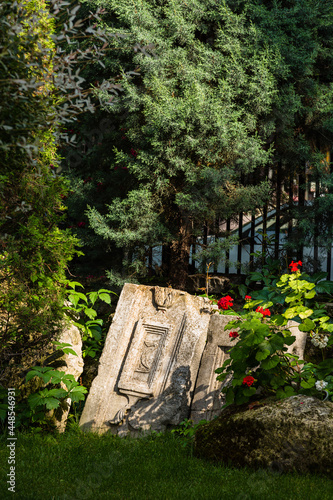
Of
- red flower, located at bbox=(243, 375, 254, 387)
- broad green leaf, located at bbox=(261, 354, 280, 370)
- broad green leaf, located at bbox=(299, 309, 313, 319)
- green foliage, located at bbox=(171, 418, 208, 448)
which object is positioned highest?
broad green leaf, located at bbox=(299, 309, 313, 319)

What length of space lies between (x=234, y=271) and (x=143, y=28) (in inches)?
124

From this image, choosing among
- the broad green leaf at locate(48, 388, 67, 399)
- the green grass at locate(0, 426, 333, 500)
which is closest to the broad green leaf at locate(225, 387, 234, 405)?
the green grass at locate(0, 426, 333, 500)

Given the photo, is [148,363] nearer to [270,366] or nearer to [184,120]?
[270,366]

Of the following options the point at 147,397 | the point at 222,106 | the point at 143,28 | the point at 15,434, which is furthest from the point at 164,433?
the point at 143,28

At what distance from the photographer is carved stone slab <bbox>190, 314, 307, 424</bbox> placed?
163 inches

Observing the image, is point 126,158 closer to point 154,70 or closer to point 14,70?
point 154,70

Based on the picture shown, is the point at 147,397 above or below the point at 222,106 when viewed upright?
below

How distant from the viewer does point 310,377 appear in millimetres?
3641

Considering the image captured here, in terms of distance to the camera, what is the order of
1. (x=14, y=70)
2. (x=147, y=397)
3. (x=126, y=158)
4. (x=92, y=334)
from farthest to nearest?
(x=126, y=158) < (x=92, y=334) < (x=147, y=397) < (x=14, y=70)

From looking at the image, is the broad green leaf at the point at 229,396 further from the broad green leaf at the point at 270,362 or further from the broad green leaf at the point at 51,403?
the broad green leaf at the point at 51,403

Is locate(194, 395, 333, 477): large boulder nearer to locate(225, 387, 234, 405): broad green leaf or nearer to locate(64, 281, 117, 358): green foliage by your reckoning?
locate(225, 387, 234, 405): broad green leaf

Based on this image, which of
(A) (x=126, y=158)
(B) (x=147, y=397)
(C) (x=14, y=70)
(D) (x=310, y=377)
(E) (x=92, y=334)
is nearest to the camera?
(C) (x=14, y=70)

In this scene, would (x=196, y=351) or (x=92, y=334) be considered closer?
(x=196, y=351)

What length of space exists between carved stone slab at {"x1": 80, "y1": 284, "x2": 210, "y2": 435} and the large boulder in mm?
737
